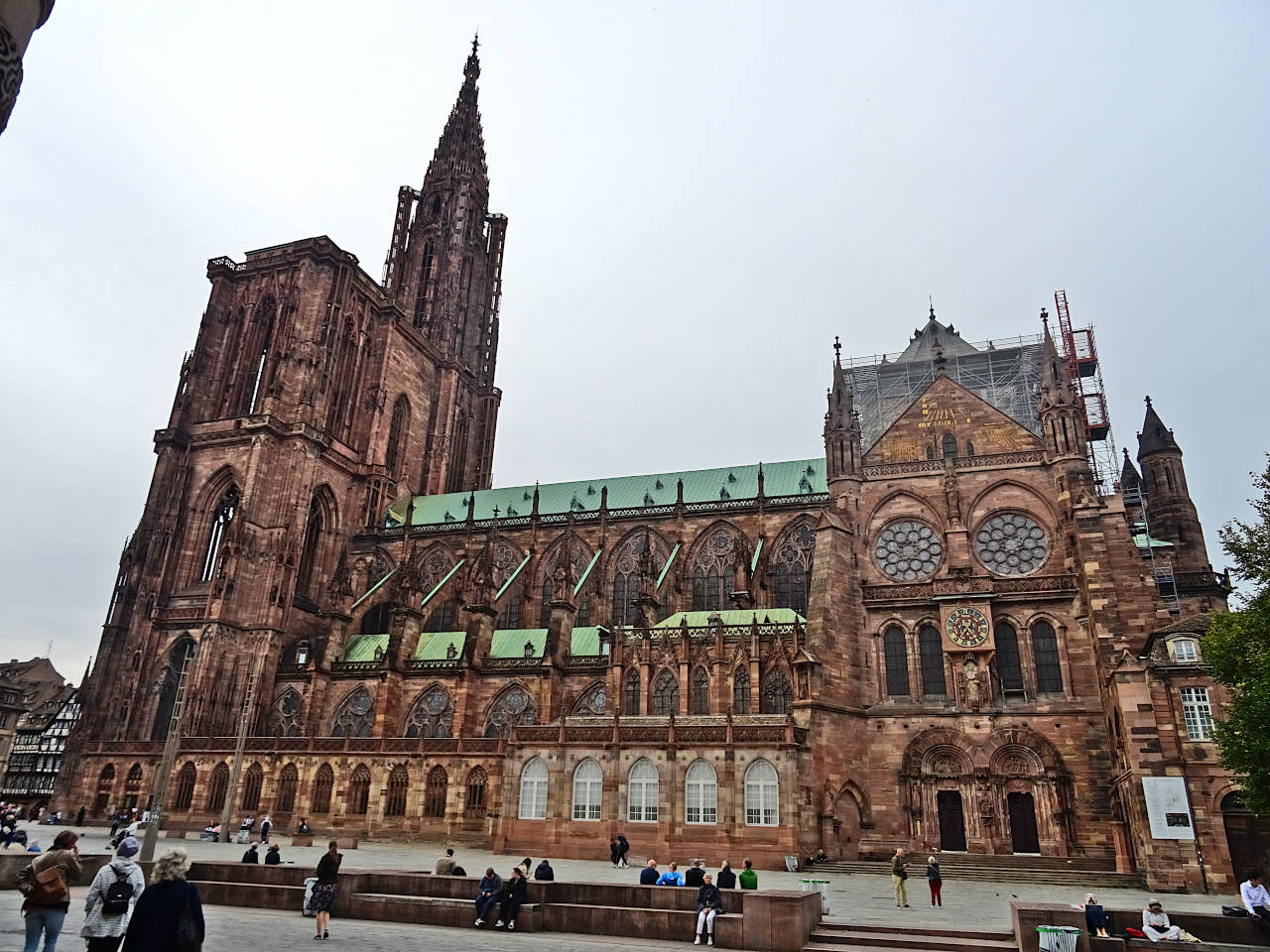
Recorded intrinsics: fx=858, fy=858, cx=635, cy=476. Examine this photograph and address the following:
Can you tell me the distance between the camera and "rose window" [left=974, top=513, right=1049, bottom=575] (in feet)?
125

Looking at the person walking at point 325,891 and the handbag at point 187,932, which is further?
the person walking at point 325,891

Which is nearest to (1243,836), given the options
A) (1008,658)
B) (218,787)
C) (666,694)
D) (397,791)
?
(1008,658)

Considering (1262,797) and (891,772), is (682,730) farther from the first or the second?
(1262,797)

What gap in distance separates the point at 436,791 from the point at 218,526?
25.4m

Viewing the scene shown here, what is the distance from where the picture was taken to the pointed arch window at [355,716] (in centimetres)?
4650

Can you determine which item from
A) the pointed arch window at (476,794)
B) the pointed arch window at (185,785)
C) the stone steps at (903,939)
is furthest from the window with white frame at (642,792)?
the pointed arch window at (185,785)

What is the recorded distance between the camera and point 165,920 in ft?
22.5

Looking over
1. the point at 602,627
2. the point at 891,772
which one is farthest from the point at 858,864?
the point at 602,627

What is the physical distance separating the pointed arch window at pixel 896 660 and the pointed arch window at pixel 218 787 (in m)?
34.2

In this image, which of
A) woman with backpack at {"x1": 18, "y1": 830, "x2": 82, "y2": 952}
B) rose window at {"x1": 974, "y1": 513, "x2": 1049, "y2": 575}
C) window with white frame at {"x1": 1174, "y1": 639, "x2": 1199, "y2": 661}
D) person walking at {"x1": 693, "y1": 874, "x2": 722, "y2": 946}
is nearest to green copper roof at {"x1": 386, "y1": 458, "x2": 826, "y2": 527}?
rose window at {"x1": 974, "y1": 513, "x2": 1049, "y2": 575}

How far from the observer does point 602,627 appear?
1817 inches

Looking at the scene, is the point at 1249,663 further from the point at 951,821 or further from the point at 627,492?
the point at 627,492

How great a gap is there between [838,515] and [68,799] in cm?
4472

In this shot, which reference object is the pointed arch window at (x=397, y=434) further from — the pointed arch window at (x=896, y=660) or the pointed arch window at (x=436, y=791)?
the pointed arch window at (x=896, y=660)
